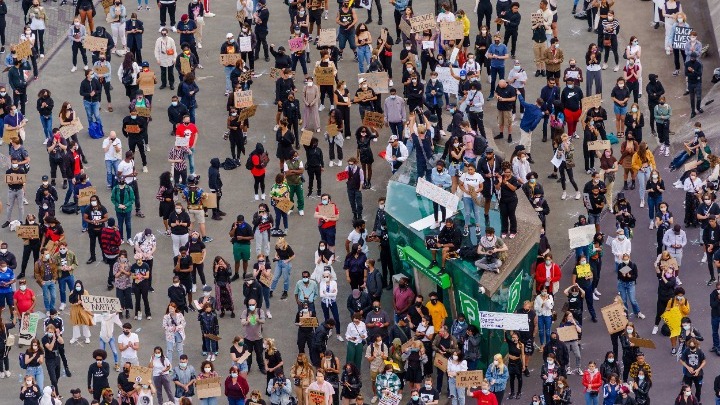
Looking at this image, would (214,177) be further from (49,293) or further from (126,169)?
(49,293)

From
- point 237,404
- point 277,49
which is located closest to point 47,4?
point 277,49

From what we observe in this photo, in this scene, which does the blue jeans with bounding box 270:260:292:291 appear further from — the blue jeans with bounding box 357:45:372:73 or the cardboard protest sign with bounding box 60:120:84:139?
the blue jeans with bounding box 357:45:372:73

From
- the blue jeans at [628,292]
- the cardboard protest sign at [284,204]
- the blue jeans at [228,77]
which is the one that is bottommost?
the blue jeans at [628,292]

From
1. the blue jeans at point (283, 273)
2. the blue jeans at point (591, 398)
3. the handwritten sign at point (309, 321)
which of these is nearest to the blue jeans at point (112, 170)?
the blue jeans at point (283, 273)

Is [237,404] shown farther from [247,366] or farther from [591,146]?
[591,146]

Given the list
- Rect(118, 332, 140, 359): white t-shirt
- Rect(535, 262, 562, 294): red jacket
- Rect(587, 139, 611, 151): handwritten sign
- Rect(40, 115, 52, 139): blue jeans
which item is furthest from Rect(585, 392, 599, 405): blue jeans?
Rect(40, 115, 52, 139): blue jeans

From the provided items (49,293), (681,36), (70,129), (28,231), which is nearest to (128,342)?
(49,293)

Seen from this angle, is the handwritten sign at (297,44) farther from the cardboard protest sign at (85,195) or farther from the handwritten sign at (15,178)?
the handwritten sign at (15,178)
